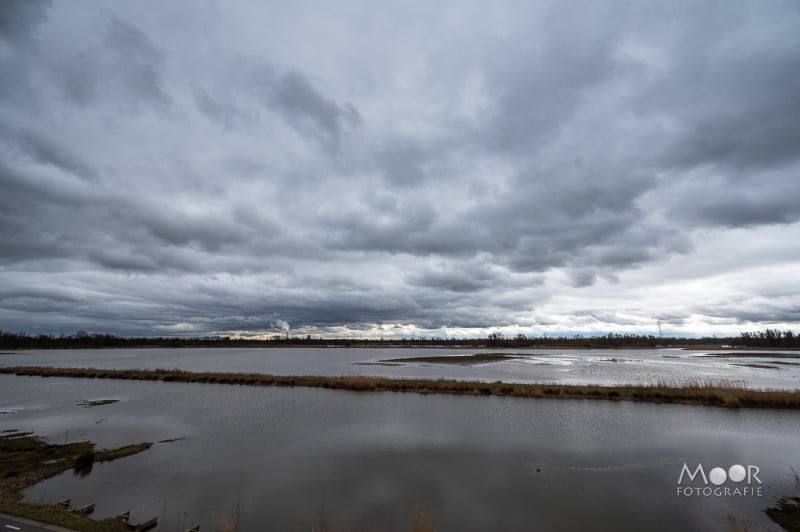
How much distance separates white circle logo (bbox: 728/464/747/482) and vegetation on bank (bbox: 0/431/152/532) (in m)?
22.6

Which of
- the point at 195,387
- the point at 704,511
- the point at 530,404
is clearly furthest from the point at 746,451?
the point at 195,387

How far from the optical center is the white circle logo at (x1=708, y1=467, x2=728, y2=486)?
638 inches

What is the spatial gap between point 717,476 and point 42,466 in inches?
1186

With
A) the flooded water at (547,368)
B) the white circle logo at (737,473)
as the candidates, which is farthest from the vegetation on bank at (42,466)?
the flooded water at (547,368)

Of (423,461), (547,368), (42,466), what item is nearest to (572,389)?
(423,461)

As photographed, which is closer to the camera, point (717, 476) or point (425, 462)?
point (717, 476)

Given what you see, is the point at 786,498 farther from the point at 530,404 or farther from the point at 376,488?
the point at 530,404

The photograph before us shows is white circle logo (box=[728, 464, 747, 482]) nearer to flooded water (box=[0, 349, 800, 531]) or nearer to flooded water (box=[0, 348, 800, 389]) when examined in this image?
flooded water (box=[0, 349, 800, 531])

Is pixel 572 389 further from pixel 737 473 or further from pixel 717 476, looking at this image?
pixel 717 476

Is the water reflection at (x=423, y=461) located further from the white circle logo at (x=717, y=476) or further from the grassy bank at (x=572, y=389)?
the grassy bank at (x=572, y=389)

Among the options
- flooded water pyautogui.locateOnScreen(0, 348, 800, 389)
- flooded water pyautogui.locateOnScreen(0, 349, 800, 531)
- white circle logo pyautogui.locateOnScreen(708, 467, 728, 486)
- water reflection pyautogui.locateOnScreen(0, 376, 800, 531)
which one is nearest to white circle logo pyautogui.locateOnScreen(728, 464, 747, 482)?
white circle logo pyautogui.locateOnScreen(708, 467, 728, 486)

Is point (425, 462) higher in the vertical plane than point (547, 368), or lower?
lower

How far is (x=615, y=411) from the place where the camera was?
29.9 m

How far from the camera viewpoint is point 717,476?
1670 centimetres
